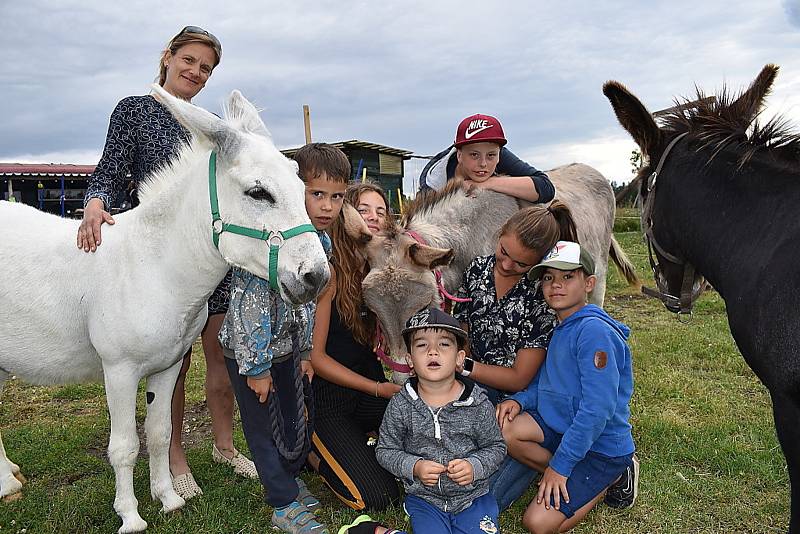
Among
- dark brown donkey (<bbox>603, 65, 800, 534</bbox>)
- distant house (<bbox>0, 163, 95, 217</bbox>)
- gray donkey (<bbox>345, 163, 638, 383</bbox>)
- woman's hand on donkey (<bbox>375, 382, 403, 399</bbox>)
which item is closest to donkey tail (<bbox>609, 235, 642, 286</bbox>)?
gray donkey (<bbox>345, 163, 638, 383</bbox>)

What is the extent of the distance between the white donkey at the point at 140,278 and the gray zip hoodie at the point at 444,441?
1048mm

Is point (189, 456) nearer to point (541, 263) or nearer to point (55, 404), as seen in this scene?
point (55, 404)

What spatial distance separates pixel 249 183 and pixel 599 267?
400cm

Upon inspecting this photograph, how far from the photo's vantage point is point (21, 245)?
3059 millimetres

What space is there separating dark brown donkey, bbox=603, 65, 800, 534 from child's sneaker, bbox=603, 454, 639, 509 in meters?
0.79

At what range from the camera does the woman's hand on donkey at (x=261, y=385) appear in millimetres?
2842

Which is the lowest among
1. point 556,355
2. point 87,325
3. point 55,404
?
point 55,404

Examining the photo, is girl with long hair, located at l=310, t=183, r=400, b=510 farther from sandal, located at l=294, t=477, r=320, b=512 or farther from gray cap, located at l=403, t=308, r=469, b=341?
gray cap, located at l=403, t=308, r=469, b=341

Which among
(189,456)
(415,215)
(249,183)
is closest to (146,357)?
(249,183)

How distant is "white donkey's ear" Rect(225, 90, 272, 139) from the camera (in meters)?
2.78

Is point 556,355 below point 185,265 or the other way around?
below

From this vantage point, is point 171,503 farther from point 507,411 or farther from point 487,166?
point 487,166

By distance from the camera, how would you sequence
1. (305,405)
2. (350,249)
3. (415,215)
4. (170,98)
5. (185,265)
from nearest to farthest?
1. (170,98)
2. (185,265)
3. (305,405)
4. (350,249)
5. (415,215)

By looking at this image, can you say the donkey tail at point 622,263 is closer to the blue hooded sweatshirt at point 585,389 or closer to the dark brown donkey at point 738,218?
the dark brown donkey at point 738,218
